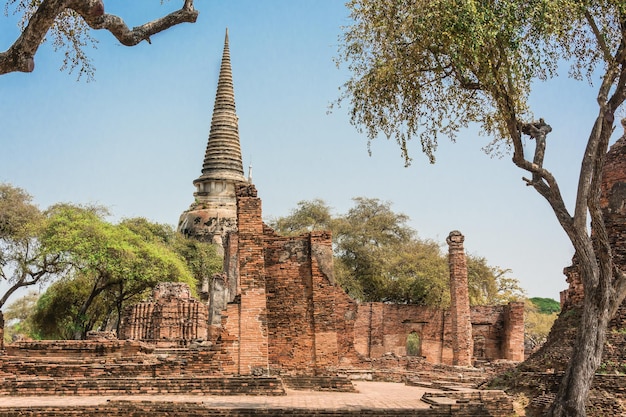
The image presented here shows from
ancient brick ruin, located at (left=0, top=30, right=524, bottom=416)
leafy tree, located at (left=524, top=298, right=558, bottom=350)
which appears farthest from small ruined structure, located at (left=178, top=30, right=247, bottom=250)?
ancient brick ruin, located at (left=0, top=30, right=524, bottom=416)

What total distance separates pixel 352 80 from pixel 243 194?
4.14 metres

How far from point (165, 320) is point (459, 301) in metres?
11.3

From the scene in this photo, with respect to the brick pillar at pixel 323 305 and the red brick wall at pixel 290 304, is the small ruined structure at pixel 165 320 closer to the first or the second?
the red brick wall at pixel 290 304

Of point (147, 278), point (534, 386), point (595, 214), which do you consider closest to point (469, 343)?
point (147, 278)

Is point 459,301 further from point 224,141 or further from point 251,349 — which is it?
point 224,141

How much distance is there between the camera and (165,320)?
23922 millimetres

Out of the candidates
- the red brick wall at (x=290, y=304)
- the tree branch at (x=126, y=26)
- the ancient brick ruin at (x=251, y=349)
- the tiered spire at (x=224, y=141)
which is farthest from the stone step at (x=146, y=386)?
the tiered spire at (x=224, y=141)

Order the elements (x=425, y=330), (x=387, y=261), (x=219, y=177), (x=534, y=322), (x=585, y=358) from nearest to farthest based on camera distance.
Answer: (x=585, y=358) → (x=425, y=330) → (x=387, y=261) → (x=219, y=177) → (x=534, y=322)

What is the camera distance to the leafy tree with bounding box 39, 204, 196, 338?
28969 millimetres

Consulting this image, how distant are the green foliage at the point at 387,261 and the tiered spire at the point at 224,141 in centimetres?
595

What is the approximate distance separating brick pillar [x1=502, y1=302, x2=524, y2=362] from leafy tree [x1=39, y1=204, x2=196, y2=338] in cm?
1461

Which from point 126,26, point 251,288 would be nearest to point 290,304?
point 251,288

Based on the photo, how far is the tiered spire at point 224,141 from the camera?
49.1m

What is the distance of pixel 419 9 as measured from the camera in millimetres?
10406
